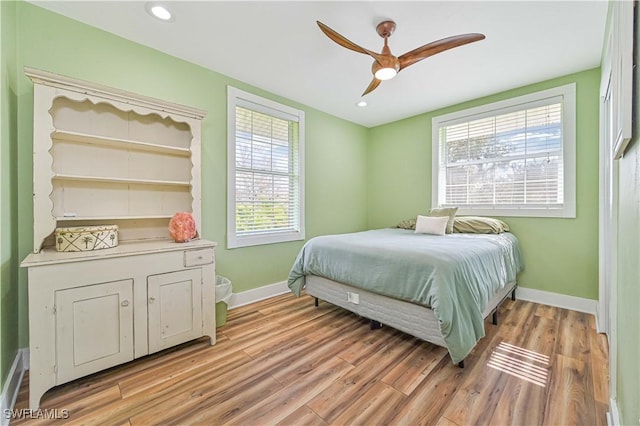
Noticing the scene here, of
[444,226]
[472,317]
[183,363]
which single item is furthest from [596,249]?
[183,363]

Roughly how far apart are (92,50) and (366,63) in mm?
2374

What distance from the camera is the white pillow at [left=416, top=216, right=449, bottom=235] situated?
315 cm

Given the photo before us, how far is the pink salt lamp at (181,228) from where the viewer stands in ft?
7.15

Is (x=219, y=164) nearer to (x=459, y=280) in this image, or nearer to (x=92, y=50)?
(x=92, y=50)

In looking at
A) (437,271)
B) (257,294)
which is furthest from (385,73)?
(257,294)

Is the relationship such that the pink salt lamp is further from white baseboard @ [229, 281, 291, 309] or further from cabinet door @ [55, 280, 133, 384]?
white baseboard @ [229, 281, 291, 309]

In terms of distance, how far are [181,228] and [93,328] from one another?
843 millimetres

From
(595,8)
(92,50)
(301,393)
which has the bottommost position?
(301,393)

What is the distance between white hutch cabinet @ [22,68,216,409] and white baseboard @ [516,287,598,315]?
347cm

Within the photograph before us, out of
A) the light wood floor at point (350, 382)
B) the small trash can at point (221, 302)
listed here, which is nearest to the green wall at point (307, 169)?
the small trash can at point (221, 302)

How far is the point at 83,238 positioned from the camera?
1805 mm

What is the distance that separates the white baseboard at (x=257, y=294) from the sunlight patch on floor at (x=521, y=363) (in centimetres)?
233

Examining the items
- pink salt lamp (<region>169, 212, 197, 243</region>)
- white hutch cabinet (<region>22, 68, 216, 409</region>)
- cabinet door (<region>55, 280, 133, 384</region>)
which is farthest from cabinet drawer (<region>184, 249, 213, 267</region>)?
cabinet door (<region>55, 280, 133, 384</region>)

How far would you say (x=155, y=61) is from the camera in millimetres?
2455
